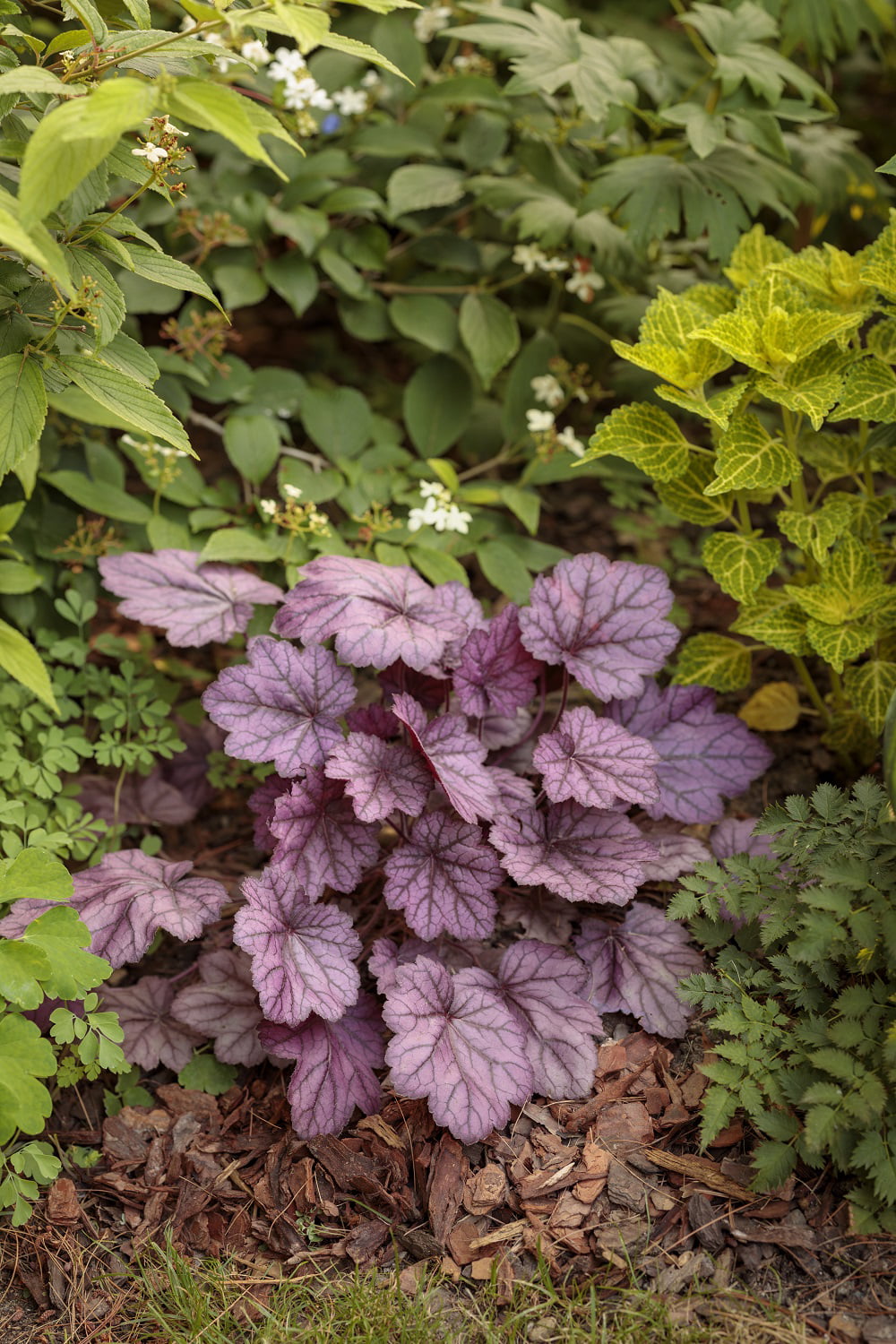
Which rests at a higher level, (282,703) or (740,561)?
(740,561)

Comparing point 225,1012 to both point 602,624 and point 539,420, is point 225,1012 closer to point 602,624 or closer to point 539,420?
point 602,624

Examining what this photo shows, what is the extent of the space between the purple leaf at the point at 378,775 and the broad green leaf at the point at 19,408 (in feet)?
2.20

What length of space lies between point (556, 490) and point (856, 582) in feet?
4.27

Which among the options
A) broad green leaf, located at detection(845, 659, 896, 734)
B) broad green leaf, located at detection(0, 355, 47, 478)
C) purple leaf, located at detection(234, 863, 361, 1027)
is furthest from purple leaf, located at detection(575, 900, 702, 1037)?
broad green leaf, located at detection(0, 355, 47, 478)

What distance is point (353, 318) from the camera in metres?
2.66

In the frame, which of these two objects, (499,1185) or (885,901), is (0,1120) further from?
(885,901)

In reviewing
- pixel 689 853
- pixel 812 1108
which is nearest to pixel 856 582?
pixel 689 853

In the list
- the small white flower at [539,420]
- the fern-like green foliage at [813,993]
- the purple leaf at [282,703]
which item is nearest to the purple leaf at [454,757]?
the purple leaf at [282,703]

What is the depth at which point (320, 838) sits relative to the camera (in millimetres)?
1806

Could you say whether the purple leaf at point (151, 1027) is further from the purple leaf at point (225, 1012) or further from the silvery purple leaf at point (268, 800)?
the silvery purple leaf at point (268, 800)

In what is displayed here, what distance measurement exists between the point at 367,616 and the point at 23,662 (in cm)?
63

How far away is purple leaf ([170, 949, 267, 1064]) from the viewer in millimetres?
1803

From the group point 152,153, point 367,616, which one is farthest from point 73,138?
point 367,616

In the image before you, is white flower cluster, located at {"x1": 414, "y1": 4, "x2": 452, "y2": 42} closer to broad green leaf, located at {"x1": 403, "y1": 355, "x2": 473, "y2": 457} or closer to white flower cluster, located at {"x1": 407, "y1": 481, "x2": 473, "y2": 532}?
broad green leaf, located at {"x1": 403, "y1": 355, "x2": 473, "y2": 457}
